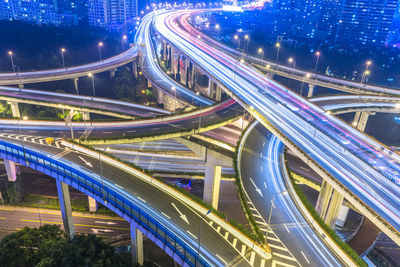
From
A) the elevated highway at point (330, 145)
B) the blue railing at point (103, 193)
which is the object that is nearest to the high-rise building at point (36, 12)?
the elevated highway at point (330, 145)

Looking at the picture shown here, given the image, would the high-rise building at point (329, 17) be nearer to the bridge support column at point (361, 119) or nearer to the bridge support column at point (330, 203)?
the bridge support column at point (361, 119)

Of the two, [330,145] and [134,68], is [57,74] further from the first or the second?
[330,145]

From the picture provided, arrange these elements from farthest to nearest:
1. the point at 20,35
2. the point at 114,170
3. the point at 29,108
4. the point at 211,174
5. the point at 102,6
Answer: the point at 102,6 → the point at 20,35 → the point at 29,108 → the point at 211,174 → the point at 114,170

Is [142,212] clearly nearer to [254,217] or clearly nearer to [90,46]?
[254,217]

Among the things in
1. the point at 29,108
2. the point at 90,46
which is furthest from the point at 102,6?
the point at 29,108

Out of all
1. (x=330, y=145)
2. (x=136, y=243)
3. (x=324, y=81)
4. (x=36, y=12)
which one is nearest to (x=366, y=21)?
(x=324, y=81)
